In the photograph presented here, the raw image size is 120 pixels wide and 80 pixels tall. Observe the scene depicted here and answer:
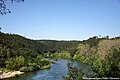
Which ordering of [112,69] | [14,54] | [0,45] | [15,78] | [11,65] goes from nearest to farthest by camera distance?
[0,45], [112,69], [15,78], [11,65], [14,54]

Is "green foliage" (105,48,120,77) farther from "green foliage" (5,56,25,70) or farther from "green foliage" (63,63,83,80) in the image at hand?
"green foliage" (5,56,25,70)

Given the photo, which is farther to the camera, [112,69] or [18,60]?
[18,60]

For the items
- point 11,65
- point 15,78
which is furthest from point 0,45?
point 11,65

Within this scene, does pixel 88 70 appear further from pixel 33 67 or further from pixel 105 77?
A: pixel 33 67

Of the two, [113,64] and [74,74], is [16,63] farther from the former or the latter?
[113,64]

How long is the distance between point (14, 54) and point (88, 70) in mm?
75368

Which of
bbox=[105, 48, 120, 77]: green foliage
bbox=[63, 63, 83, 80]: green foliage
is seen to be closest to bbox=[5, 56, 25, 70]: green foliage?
bbox=[105, 48, 120, 77]: green foliage

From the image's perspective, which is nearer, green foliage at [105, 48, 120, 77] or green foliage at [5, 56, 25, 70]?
green foliage at [105, 48, 120, 77]

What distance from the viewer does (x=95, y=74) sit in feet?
36.4

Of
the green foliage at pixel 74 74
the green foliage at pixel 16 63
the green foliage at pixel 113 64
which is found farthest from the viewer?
the green foliage at pixel 16 63

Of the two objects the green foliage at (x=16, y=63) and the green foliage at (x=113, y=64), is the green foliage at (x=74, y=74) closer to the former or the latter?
the green foliage at (x=113, y=64)

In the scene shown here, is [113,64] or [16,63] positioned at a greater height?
[113,64]

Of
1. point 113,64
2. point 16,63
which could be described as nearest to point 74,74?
point 113,64

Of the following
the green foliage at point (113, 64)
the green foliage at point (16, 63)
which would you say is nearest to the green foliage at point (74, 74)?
the green foliage at point (113, 64)
